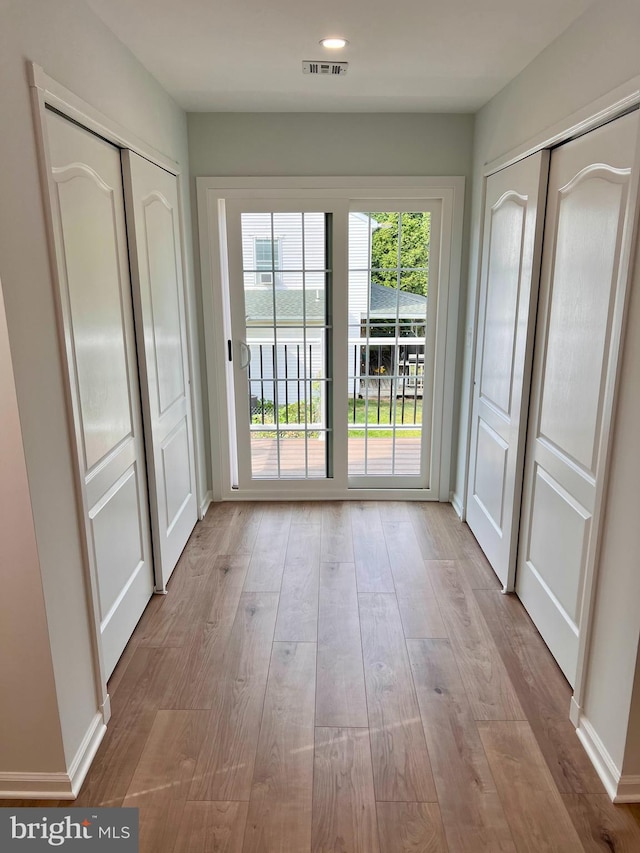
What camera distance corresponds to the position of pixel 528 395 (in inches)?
104

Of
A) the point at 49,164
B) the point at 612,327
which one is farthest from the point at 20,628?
the point at 612,327

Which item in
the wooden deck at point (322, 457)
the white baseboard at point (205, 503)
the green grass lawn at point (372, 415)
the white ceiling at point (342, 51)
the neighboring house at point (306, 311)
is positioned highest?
the white ceiling at point (342, 51)

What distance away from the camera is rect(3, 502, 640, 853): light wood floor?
1688 mm

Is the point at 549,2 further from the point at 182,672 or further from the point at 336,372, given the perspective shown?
the point at 182,672

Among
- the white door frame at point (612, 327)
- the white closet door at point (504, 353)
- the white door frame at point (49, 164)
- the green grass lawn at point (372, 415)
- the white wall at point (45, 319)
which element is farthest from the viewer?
the green grass lawn at point (372, 415)

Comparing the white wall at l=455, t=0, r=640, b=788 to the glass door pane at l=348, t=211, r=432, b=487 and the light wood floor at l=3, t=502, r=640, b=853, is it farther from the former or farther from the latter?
the glass door pane at l=348, t=211, r=432, b=487

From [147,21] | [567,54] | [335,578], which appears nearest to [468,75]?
[567,54]

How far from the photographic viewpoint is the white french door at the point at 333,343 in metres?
3.69

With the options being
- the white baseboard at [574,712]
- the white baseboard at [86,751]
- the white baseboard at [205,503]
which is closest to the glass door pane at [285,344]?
the white baseboard at [205,503]

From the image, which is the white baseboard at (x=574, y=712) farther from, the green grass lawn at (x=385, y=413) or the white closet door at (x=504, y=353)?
the green grass lawn at (x=385, y=413)

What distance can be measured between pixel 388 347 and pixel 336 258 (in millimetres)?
692

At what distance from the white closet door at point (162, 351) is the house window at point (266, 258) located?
60 centimetres

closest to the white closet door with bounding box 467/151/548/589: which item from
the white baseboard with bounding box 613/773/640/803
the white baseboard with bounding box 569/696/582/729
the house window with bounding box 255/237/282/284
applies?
the white baseboard with bounding box 569/696/582/729

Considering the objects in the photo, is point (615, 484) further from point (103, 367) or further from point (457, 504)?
point (457, 504)
